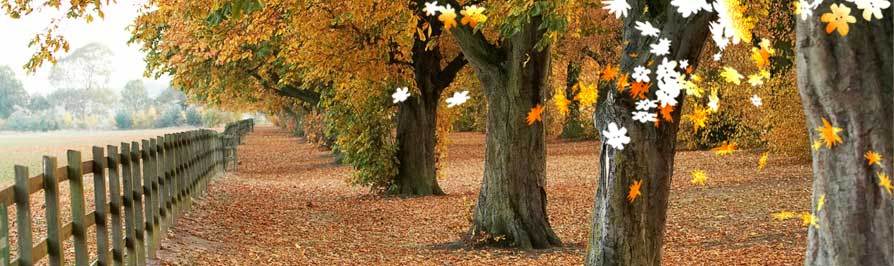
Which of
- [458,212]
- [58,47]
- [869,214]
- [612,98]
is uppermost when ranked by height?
[58,47]

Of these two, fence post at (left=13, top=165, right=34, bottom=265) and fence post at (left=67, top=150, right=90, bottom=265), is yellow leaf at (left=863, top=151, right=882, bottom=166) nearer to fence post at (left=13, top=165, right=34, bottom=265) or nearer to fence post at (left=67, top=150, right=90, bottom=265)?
fence post at (left=13, top=165, right=34, bottom=265)

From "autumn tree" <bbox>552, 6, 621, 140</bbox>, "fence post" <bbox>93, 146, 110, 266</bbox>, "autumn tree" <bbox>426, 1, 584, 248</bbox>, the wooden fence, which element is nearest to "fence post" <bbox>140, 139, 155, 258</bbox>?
the wooden fence

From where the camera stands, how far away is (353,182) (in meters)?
21.1

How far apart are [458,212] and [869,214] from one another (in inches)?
497

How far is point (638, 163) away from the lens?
742cm

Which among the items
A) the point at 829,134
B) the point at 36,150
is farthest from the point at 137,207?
the point at 36,150

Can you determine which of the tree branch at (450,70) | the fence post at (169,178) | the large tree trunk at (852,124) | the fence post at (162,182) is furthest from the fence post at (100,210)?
the tree branch at (450,70)

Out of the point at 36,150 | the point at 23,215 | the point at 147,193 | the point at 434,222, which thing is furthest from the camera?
the point at 36,150

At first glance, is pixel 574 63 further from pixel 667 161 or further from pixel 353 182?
pixel 667 161

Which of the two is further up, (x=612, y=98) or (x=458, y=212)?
(x=612, y=98)

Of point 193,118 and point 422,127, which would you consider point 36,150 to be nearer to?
point 422,127

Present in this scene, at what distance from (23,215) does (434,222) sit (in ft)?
33.2

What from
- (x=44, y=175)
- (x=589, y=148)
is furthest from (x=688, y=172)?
(x=44, y=175)

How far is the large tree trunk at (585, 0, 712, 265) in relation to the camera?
723cm
